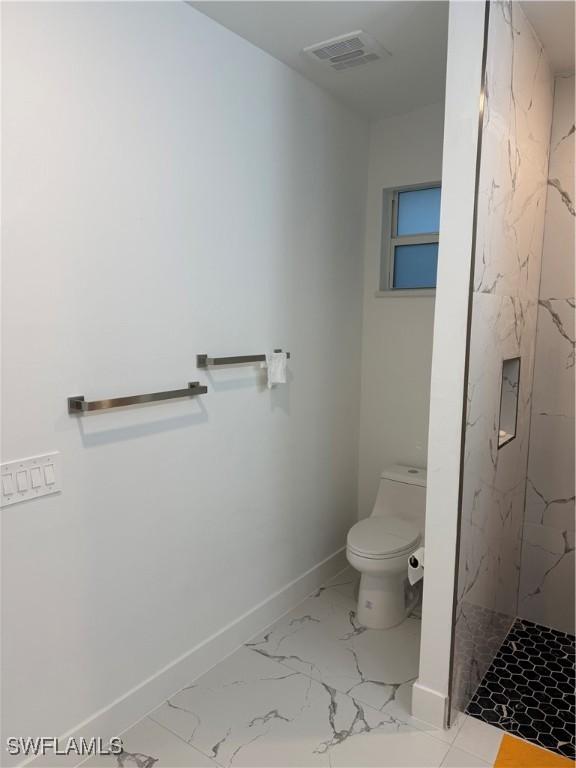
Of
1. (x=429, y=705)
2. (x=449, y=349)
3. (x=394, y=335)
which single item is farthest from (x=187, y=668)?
(x=394, y=335)

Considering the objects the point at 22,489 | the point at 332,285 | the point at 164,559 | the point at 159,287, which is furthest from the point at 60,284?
the point at 332,285

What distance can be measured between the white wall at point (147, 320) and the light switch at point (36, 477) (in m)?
0.06

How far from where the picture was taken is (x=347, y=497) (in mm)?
3107

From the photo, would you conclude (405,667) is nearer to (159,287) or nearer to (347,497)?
(347,497)

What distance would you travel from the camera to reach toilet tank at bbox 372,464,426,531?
279 centimetres

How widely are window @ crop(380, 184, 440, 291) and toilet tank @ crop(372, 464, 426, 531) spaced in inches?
39.2

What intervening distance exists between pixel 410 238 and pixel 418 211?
15 centimetres

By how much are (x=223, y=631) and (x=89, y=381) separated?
1.26m

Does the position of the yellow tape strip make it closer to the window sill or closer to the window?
the window sill

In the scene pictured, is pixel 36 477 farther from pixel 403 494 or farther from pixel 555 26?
pixel 555 26

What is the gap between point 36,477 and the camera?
5.08ft

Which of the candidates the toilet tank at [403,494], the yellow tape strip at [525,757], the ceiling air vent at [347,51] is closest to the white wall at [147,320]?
the ceiling air vent at [347,51]

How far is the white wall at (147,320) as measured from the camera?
4.99 feet

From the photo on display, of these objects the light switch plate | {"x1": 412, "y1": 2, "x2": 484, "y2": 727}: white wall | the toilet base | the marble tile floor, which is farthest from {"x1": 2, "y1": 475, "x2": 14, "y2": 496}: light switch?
the toilet base
